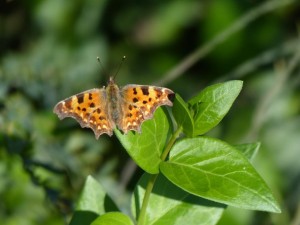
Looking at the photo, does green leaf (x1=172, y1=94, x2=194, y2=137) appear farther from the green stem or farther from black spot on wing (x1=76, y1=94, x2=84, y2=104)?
black spot on wing (x1=76, y1=94, x2=84, y2=104)

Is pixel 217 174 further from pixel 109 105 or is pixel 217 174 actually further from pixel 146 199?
pixel 109 105

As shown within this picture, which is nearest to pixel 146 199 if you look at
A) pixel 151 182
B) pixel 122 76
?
pixel 151 182

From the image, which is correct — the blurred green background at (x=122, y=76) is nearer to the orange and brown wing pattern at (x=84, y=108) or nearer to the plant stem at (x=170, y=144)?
the orange and brown wing pattern at (x=84, y=108)

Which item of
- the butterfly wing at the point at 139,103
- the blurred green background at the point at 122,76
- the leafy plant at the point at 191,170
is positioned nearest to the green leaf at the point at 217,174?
the leafy plant at the point at 191,170

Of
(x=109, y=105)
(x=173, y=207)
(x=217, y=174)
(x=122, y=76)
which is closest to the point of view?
(x=217, y=174)

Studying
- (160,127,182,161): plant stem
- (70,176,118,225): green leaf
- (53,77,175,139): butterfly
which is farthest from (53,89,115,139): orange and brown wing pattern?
(160,127,182,161): plant stem

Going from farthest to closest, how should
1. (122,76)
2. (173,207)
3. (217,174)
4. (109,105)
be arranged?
1. (122,76)
2. (109,105)
3. (173,207)
4. (217,174)

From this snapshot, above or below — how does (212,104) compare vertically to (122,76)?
above
